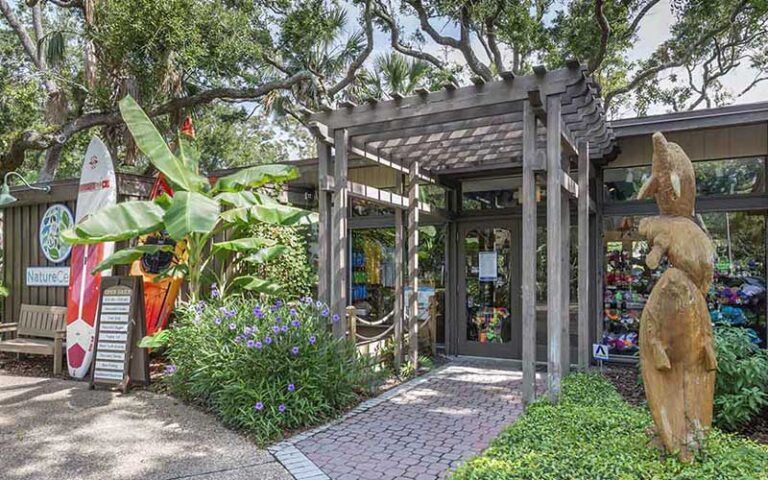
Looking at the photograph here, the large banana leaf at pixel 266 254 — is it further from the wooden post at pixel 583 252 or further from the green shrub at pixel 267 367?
the wooden post at pixel 583 252

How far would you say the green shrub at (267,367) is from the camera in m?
4.70

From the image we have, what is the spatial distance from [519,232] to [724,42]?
37.6 ft

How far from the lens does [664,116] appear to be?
6395 mm

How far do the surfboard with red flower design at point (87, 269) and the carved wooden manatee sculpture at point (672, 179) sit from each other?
6.63 metres

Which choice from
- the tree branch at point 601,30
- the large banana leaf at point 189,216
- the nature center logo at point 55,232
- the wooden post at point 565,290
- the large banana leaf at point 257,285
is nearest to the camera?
the large banana leaf at point 189,216

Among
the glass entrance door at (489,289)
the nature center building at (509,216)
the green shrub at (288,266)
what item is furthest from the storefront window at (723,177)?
the green shrub at (288,266)

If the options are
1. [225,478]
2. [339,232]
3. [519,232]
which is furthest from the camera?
[519,232]

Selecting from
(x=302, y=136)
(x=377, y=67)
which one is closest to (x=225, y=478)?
(x=377, y=67)

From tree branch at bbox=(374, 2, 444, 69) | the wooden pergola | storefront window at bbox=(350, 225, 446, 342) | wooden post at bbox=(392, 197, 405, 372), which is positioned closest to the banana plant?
the wooden pergola

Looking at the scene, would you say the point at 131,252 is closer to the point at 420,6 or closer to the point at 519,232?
the point at 519,232

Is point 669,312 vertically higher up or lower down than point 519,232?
lower down

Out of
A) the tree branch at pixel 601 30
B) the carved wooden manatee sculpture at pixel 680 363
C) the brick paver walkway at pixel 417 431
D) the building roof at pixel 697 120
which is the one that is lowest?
the brick paver walkway at pixel 417 431

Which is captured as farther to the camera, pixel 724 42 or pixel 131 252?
pixel 724 42

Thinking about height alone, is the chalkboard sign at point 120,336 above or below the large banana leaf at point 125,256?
below
